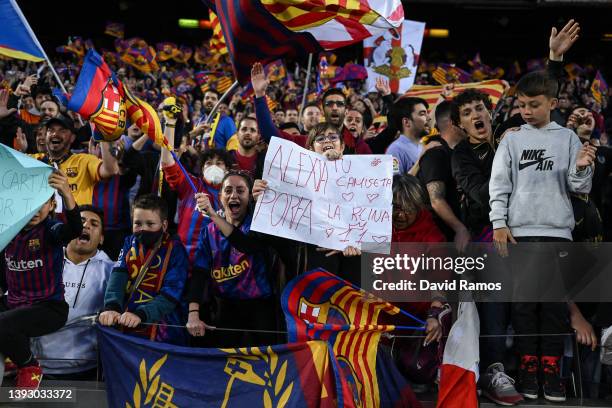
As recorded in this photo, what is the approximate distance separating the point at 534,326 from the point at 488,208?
0.75 meters

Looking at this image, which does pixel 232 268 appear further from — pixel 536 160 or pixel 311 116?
pixel 311 116

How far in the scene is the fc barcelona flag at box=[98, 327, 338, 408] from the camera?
439 cm

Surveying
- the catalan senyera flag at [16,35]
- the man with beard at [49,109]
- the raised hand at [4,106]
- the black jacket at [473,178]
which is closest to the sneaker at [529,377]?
the black jacket at [473,178]

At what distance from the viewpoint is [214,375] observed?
4547mm

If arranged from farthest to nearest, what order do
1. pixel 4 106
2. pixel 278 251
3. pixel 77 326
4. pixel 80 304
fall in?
1. pixel 4 106
2. pixel 80 304
3. pixel 278 251
4. pixel 77 326

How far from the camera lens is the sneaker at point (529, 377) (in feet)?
14.8

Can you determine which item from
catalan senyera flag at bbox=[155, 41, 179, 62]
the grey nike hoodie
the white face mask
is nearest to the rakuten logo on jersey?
the white face mask

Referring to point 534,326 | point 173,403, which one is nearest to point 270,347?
point 173,403

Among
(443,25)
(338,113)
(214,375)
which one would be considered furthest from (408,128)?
(443,25)

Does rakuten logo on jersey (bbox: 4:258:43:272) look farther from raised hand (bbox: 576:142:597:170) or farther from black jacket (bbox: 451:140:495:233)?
raised hand (bbox: 576:142:597:170)

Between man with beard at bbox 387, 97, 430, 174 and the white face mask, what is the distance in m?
1.40

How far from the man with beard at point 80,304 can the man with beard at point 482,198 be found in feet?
7.68

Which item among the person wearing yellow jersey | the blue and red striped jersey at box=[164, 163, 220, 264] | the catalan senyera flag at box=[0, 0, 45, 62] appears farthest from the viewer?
the person wearing yellow jersey

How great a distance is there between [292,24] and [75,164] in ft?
6.62
